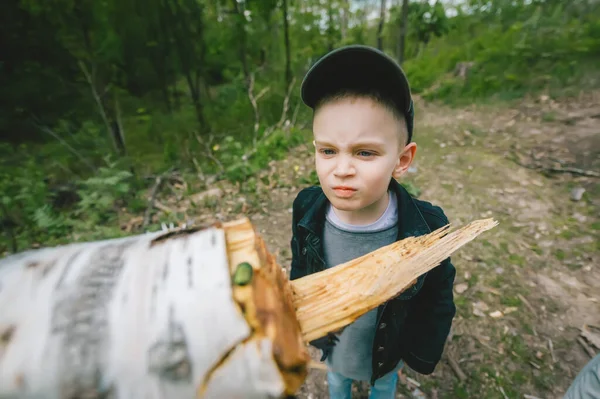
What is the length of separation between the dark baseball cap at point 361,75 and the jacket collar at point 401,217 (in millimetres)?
453

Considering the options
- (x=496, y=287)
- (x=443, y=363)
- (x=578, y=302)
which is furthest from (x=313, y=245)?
(x=578, y=302)

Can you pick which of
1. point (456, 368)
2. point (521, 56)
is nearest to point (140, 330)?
point (456, 368)

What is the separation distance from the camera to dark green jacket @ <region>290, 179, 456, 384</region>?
5.18ft

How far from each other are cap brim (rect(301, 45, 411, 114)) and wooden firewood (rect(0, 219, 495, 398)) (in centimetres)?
92

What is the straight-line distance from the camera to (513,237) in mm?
3666

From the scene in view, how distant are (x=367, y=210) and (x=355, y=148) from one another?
41 centimetres

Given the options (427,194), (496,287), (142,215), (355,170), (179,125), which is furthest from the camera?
(179,125)

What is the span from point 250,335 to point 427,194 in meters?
4.55

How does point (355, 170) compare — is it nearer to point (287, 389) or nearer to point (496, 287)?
point (287, 389)

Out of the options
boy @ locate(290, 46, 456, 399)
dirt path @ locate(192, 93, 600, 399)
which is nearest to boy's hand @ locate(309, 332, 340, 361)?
boy @ locate(290, 46, 456, 399)

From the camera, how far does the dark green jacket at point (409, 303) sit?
62.1 inches

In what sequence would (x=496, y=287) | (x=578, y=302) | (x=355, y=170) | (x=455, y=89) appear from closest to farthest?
(x=355, y=170)
(x=578, y=302)
(x=496, y=287)
(x=455, y=89)

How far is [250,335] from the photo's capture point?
597 millimetres

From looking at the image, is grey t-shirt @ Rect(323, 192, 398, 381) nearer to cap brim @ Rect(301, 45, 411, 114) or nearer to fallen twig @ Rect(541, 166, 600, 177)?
cap brim @ Rect(301, 45, 411, 114)
